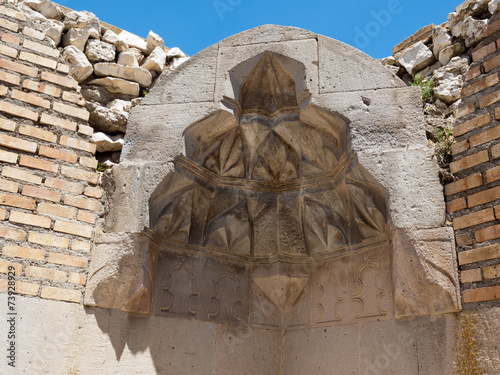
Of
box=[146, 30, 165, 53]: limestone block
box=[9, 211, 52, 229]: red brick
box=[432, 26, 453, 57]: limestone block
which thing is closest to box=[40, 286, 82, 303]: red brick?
box=[9, 211, 52, 229]: red brick

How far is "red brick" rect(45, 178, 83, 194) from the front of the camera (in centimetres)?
326

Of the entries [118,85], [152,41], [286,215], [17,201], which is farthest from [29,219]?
[152,41]

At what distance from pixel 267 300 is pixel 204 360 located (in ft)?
2.19

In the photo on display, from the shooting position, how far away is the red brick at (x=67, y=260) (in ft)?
10.3

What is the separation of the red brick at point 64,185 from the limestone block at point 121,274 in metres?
0.32

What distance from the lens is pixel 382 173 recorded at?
3.26 metres

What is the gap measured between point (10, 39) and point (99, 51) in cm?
115

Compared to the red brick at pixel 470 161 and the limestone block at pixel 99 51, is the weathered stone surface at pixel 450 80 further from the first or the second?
the limestone block at pixel 99 51

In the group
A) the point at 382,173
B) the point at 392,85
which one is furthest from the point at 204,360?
the point at 392,85

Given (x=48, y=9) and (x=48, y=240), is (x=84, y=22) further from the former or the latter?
(x=48, y=240)

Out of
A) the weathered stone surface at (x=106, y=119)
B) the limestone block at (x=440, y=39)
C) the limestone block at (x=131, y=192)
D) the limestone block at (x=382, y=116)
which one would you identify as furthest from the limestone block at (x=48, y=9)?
the limestone block at (x=440, y=39)

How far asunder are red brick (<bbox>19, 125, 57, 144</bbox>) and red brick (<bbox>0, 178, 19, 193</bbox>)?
12.8 inches

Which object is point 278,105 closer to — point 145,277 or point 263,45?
point 263,45

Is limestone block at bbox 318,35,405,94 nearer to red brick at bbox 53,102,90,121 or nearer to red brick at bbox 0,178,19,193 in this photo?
red brick at bbox 53,102,90,121
